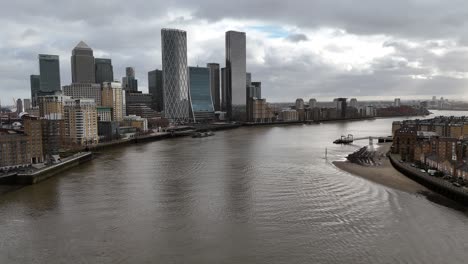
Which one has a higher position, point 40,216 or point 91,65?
point 91,65

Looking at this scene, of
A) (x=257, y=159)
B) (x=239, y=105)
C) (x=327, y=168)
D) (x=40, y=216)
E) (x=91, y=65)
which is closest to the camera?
(x=40, y=216)

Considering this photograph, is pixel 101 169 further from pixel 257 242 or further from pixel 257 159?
pixel 257 242

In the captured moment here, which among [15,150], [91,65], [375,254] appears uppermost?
[91,65]

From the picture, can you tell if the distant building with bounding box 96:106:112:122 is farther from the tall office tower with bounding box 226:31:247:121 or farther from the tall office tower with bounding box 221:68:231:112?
the tall office tower with bounding box 221:68:231:112

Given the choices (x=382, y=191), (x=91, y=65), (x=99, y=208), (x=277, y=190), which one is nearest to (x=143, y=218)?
(x=99, y=208)

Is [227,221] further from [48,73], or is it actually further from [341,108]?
[341,108]

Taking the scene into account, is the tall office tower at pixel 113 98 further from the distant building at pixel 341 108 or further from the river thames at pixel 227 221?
the distant building at pixel 341 108

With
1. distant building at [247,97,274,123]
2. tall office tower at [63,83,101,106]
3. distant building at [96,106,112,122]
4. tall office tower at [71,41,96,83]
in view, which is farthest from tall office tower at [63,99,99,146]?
tall office tower at [71,41,96,83]

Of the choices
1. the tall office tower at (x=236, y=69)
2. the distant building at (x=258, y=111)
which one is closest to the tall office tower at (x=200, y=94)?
the distant building at (x=258, y=111)
